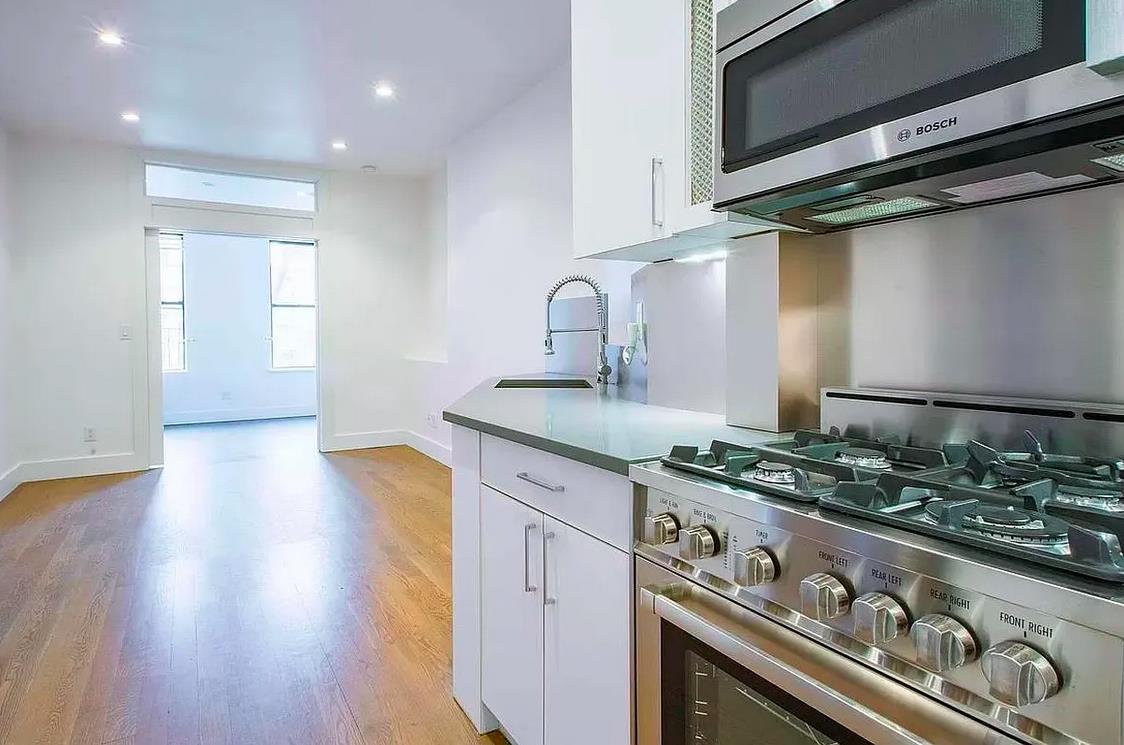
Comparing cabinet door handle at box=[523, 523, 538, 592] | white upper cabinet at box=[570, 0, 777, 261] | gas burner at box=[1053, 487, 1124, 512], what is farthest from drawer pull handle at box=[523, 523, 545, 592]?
gas burner at box=[1053, 487, 1124, 512]

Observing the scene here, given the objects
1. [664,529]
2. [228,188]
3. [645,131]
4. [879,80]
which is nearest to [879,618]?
[664,529]

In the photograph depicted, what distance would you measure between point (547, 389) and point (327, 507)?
2.35 m

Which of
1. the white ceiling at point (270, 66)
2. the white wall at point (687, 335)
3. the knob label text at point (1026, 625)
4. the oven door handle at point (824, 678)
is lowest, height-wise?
the oven door handle at point (824, 678)

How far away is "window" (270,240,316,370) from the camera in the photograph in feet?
29.2

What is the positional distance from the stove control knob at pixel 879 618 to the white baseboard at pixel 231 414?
9.21m

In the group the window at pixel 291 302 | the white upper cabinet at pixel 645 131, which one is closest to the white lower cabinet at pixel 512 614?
the white upper cabinet at pixel 645 131

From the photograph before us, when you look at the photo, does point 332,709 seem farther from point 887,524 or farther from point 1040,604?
point 1040,604

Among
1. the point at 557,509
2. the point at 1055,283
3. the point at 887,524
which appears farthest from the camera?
the point at 557,509

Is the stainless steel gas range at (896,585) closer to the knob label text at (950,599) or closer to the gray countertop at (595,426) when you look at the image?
the knob label text at (950,599)

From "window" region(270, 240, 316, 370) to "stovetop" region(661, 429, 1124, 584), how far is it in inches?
338

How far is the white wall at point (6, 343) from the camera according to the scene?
184 inches

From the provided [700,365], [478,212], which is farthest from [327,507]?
[700,365]

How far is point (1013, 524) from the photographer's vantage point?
73cm

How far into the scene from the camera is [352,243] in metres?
6.27
